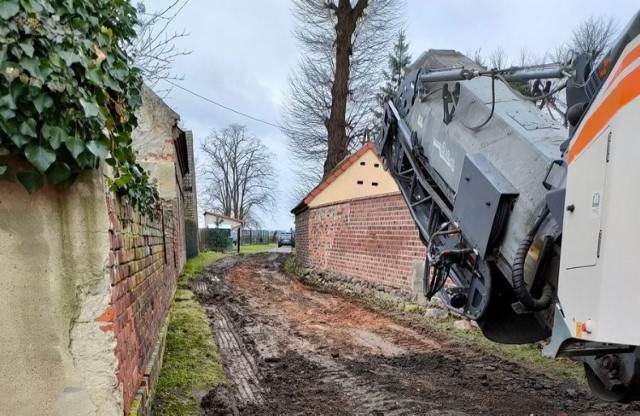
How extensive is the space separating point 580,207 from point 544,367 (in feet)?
12.6

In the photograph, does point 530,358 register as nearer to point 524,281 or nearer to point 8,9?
point 524,281

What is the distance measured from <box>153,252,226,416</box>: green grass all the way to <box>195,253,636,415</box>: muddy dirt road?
7.4 inches

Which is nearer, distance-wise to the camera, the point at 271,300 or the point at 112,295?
the point at 112,295

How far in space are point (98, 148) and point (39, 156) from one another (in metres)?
0.24

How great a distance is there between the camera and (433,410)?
4090mm

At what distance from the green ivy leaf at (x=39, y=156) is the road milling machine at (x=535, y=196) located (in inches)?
92.3

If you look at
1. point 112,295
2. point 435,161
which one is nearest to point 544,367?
point 435,161

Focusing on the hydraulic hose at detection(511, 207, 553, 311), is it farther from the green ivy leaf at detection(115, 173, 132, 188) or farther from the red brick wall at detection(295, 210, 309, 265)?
the red brick wall at detection(295, 210, 309, 265)

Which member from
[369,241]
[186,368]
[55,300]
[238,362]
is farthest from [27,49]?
[369,241]

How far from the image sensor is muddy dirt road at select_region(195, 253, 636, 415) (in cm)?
416

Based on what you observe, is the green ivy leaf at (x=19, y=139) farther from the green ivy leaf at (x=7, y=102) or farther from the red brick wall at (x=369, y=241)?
the red brick wall at (x=369, y=241)

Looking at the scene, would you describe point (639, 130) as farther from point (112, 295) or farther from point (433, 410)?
point (433, 410)

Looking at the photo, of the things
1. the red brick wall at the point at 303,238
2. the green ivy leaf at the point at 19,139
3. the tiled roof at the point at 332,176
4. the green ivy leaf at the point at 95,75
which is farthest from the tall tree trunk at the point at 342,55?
the green ivy leaf at the point at 19,139

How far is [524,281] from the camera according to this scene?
8.94 ft
